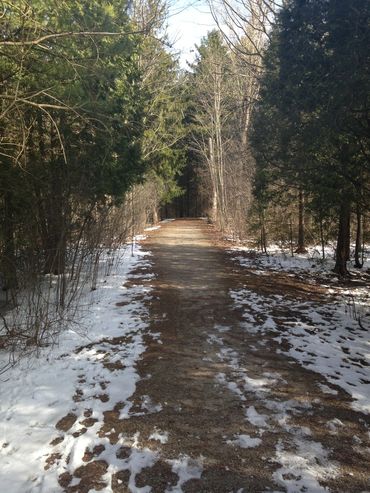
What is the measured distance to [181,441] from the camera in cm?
327

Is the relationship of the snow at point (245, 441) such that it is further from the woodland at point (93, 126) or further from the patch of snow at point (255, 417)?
the woodland at point (93, 126)

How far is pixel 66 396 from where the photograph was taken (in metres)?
4.01

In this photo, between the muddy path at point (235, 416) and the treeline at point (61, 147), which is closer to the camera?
the muddy path at point (235, 416)

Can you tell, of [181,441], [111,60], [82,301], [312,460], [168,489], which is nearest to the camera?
[168,489]

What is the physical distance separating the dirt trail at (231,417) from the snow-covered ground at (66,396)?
201 mm

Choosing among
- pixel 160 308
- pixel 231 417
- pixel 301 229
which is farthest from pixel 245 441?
pixel 301 229

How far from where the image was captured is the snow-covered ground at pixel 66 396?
3014 mm

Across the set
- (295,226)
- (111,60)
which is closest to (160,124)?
(295,226)

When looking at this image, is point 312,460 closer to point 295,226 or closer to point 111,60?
point 111,60

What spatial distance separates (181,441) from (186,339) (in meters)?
2.23

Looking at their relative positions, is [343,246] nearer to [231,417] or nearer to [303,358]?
[303,358]

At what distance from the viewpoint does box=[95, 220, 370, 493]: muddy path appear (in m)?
2.88

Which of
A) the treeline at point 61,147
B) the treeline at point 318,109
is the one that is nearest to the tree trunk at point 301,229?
the treeline at point 318,109

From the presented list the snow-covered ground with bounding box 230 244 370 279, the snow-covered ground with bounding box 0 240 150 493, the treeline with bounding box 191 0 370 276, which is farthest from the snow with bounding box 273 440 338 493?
the snow-covered ground with bounding box 230 244 370 279
